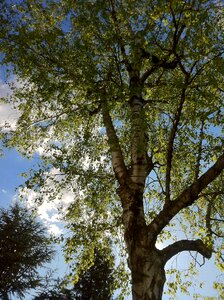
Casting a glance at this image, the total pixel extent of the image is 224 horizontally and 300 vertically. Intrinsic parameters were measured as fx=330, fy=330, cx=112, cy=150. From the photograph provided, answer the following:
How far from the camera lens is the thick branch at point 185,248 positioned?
782 cm

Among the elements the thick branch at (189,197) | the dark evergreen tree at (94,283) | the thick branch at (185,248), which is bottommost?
the thick branch at (185,248)

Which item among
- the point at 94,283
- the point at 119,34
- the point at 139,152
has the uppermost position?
the point at 119,34

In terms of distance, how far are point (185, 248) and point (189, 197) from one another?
1.49 metres

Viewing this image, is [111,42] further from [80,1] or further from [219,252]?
[219,252]

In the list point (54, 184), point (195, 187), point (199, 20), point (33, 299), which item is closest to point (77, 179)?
point (54, 184)

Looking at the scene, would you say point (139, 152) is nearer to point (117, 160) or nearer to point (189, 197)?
point (117, 160)

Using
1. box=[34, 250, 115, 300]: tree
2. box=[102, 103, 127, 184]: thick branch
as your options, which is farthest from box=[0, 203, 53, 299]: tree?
box=[102, 103, 127, 184]: thick branch

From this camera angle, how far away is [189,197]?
7.64 meters

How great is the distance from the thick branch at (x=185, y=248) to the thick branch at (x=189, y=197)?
0.58 meters

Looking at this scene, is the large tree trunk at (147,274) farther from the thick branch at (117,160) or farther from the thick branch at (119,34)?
the thick branch at (119,34)

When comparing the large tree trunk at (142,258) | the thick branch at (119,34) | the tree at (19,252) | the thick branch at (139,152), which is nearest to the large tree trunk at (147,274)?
the large tree trunk at (142,258)

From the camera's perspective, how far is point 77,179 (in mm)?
10492

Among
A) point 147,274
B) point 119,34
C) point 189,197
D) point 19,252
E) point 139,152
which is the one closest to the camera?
point 147,274

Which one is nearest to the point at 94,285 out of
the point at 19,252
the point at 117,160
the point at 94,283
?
the point at 94,283
